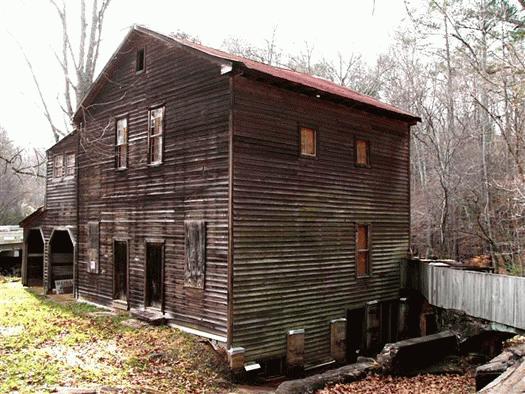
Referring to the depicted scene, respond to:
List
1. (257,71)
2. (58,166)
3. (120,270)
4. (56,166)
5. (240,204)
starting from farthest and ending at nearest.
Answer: (56,166), (58,166), (120,270), (257,71), (240,204)

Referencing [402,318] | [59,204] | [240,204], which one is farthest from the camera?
[59,204]

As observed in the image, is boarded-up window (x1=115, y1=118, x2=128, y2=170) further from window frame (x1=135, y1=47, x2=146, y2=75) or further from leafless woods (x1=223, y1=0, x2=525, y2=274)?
leafless woods (x1=223, y1=0, x2=525, y2=274)

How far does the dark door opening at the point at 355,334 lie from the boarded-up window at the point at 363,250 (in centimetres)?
130

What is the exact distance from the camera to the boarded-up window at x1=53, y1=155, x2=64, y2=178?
20.1 m

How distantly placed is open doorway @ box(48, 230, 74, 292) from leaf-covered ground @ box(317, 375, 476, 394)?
13683mm

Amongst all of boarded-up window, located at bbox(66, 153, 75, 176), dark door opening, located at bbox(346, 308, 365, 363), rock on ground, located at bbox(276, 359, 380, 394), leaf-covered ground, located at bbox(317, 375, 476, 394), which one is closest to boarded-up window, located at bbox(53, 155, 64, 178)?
boarded-up window, located at bbox(66, 153, 75, 176)

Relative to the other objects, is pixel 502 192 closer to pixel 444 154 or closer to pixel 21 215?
pixel 444 154

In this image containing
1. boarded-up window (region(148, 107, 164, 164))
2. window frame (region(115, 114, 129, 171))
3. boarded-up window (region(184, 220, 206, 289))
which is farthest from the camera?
window frame (region(115, 114, 129, 171))

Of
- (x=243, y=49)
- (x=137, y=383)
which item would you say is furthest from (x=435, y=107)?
(x=137, y=383)

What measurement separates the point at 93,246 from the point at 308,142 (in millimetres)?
8949

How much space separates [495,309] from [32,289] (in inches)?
738

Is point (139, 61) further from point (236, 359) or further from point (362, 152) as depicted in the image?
point (236, 359)

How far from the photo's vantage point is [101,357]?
36.0 feet

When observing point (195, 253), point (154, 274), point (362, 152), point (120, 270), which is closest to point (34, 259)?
point (120, 270)
